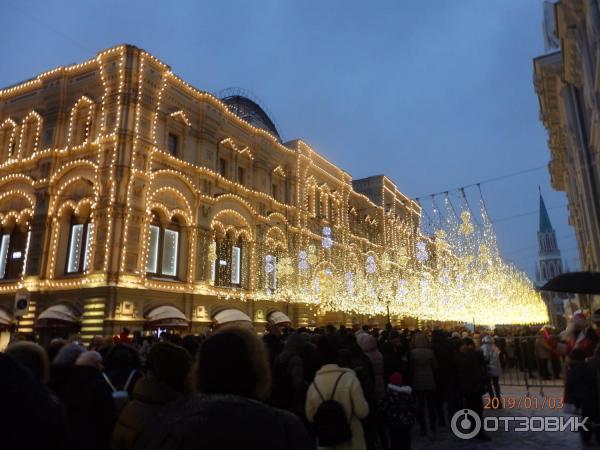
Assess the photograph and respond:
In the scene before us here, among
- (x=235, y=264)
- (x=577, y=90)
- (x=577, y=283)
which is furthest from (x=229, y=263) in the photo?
(x=577, y=90)

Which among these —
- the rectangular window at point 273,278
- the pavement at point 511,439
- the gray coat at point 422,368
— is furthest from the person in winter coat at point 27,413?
the rectangular window at point 273,278

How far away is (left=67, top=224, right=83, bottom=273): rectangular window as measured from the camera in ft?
65.0

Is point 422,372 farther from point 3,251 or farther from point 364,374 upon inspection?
point 3,251

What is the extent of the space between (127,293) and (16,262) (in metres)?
7.29

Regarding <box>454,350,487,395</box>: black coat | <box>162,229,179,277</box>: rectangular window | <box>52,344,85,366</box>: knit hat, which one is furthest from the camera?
<box>162,229,179,277</box>: rectangular window

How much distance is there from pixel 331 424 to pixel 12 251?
22.4m

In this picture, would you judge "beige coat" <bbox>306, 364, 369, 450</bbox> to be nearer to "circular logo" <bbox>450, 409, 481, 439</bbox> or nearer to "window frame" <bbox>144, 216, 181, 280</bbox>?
"circular logo" <bbox>450, 409, 481, 439</bbox>

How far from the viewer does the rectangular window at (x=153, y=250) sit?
20.1 m

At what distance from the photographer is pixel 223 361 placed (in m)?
1.95

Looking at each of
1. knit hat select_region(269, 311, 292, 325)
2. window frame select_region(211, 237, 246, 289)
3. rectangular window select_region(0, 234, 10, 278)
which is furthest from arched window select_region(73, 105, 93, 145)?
knit hat select_region(269, 311, 292, 325)

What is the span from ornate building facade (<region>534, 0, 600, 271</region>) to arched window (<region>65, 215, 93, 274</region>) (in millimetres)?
19592

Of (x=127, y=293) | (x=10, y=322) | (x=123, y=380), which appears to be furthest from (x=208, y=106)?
(x=123, y=380)

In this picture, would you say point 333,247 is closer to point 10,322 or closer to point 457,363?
point 10,322

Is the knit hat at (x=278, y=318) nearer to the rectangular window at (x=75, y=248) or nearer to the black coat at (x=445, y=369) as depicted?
the rectangular window at (x=75, y=248)
